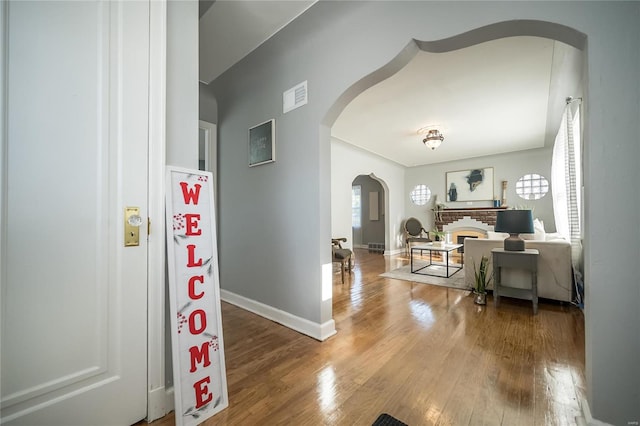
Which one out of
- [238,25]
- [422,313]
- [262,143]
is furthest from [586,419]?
[238,25]

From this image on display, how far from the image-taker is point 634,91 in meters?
1.08

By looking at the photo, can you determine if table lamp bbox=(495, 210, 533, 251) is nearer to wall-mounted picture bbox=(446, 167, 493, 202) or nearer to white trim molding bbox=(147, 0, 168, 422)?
white trim molding bbox=(147, 0, 168, 422)

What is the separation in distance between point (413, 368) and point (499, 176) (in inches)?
277

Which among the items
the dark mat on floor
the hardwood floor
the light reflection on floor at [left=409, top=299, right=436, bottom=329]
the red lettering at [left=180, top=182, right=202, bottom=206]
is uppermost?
the red lettering at [left=180, top=182, right=202, bottom=206]

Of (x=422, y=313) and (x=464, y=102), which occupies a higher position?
(x=464, y=102)

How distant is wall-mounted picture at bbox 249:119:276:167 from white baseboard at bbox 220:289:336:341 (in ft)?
5.05

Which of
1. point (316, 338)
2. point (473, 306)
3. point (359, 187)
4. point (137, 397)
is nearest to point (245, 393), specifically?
point (137, 397)

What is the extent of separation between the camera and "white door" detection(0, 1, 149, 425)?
1004 mm

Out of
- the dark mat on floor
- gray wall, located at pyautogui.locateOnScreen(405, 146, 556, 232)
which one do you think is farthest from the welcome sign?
gray wall, located at pyautogui.locateOnScreen(405, 146, 556, 232)

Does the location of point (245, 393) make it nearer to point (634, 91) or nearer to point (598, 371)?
point (598, 371)

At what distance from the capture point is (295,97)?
239 cm

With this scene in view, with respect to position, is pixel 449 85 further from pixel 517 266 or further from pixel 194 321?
pixel 194 321

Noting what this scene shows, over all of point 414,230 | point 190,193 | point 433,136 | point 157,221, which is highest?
point 433,136

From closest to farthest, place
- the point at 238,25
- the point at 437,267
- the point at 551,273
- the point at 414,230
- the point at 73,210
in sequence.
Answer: the point at 73,210 < the point at 238,25 < the point at 551,273 < the point at 437,267 < the point at 414,230
